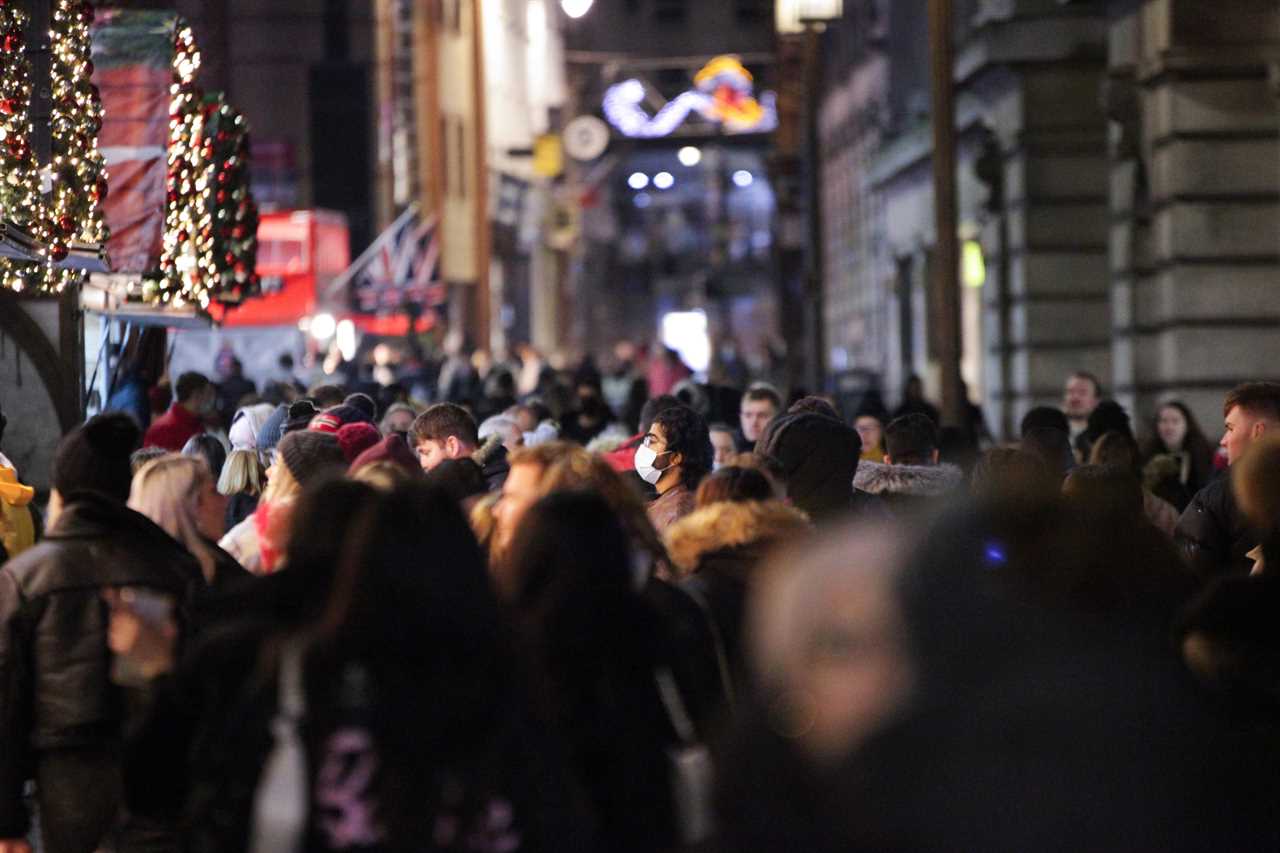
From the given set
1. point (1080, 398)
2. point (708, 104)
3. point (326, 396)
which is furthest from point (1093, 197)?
point (708, 104)

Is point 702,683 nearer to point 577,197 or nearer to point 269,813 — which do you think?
point 269,813

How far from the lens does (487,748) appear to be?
5.14m

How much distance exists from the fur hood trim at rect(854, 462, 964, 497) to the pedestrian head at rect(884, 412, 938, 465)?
609 millimetres

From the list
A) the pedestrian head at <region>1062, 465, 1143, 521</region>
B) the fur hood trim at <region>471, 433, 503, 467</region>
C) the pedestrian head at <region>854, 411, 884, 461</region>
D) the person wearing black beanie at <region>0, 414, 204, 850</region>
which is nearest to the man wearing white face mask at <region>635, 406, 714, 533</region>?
the fur hood trim at <region>471, 433, 503, 467</region>

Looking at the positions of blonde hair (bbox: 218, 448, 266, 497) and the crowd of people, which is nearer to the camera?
the crowd of people

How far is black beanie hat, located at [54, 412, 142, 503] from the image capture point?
729cm

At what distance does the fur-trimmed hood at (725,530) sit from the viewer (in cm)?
720

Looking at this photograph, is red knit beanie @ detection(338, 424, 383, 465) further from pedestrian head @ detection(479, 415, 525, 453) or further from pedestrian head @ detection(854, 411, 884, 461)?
pedestrian head @ detection(854, 411, 884, 461)

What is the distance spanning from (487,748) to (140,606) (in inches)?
61.7

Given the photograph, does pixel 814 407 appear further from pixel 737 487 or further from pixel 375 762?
pixel 375 762

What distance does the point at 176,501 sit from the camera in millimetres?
7641

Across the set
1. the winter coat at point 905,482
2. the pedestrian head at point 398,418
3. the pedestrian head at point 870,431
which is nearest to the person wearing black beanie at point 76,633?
the winter coat at point 905,482

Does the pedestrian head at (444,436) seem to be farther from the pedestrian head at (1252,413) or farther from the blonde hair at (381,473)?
the blonde hair at (381,473)

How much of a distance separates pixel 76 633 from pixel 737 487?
1823 millimetres
